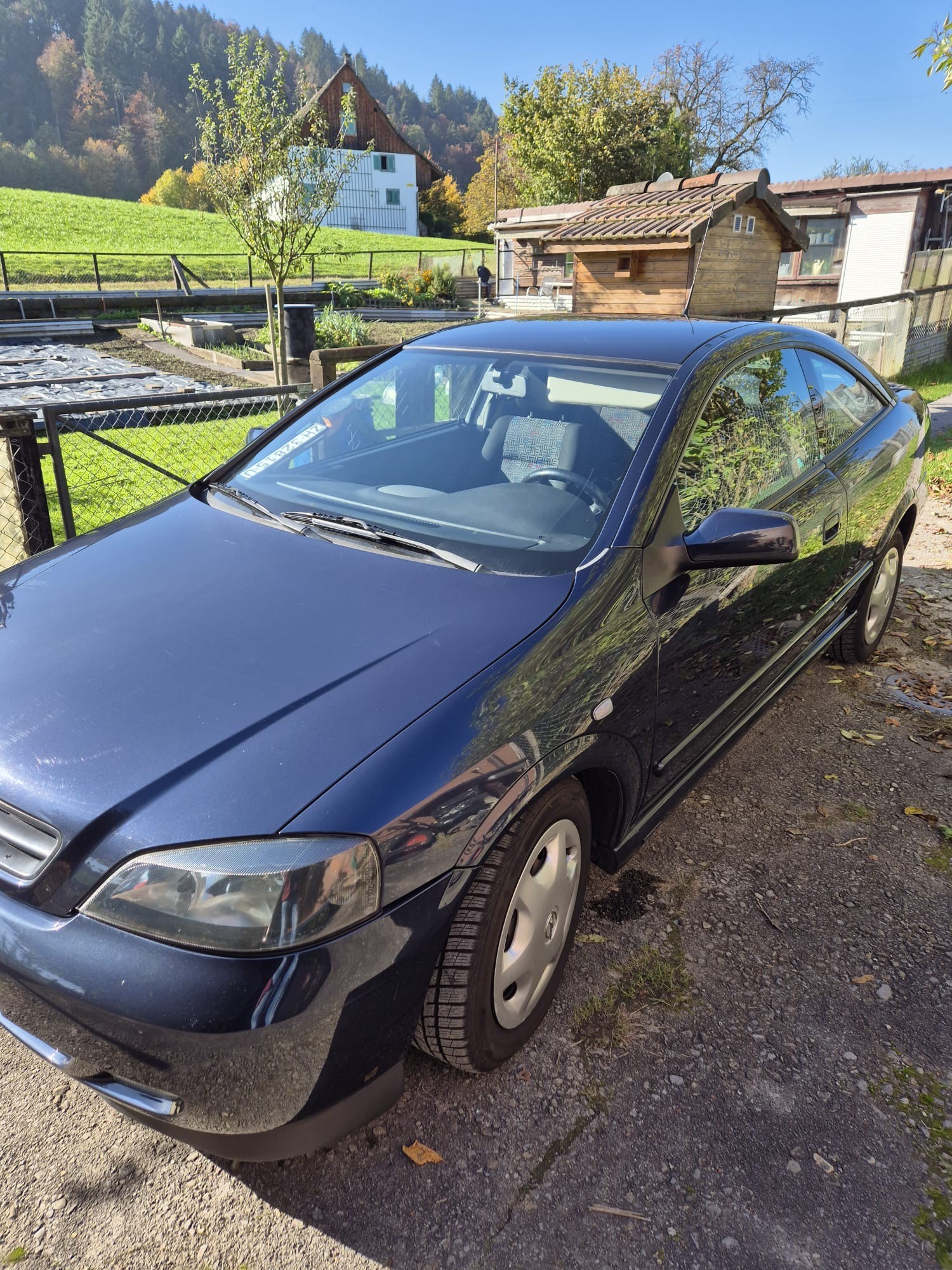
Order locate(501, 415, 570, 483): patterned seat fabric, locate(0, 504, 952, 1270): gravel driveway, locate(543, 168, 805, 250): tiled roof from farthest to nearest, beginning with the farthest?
locate(543, 168, 805, 250): tiled roof
locate(501, 415, 570, 483): patterned seat fabric
locate(0, 504, 952, 1270): gravel driveway

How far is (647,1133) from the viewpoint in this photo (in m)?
2.07

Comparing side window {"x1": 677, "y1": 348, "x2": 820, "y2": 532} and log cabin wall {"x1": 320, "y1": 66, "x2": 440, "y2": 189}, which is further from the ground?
log cabin wall {"x1": 320, "y1": 66, "x2": 440, "y2": 189}

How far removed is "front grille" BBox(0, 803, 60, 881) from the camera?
1685 millimetres

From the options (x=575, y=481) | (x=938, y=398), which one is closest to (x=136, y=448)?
(x=575, y=481)

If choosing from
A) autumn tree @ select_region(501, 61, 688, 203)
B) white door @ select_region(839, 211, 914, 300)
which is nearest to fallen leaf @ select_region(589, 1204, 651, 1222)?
white door @ select_region(839, 211, 914, 300)

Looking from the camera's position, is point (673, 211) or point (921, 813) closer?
point (921, 813)

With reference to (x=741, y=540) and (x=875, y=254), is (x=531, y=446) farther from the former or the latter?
(x=875, y=254)

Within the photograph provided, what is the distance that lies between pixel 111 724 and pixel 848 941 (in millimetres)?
2281

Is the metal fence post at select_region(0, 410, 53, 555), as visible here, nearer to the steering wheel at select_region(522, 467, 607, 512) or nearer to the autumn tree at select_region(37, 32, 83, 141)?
Answer: the steering wheel at select_region(522, 467, 607, 512)

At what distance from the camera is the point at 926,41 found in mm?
5961

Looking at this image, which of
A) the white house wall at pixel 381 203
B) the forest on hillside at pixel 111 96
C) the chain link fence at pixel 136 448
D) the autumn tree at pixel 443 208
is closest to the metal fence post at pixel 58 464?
the chain link fence at pixel 136 448

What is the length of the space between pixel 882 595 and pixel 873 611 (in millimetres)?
130

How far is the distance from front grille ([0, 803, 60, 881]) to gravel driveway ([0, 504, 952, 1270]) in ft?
2.69

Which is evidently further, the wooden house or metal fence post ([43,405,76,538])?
the wooden house
